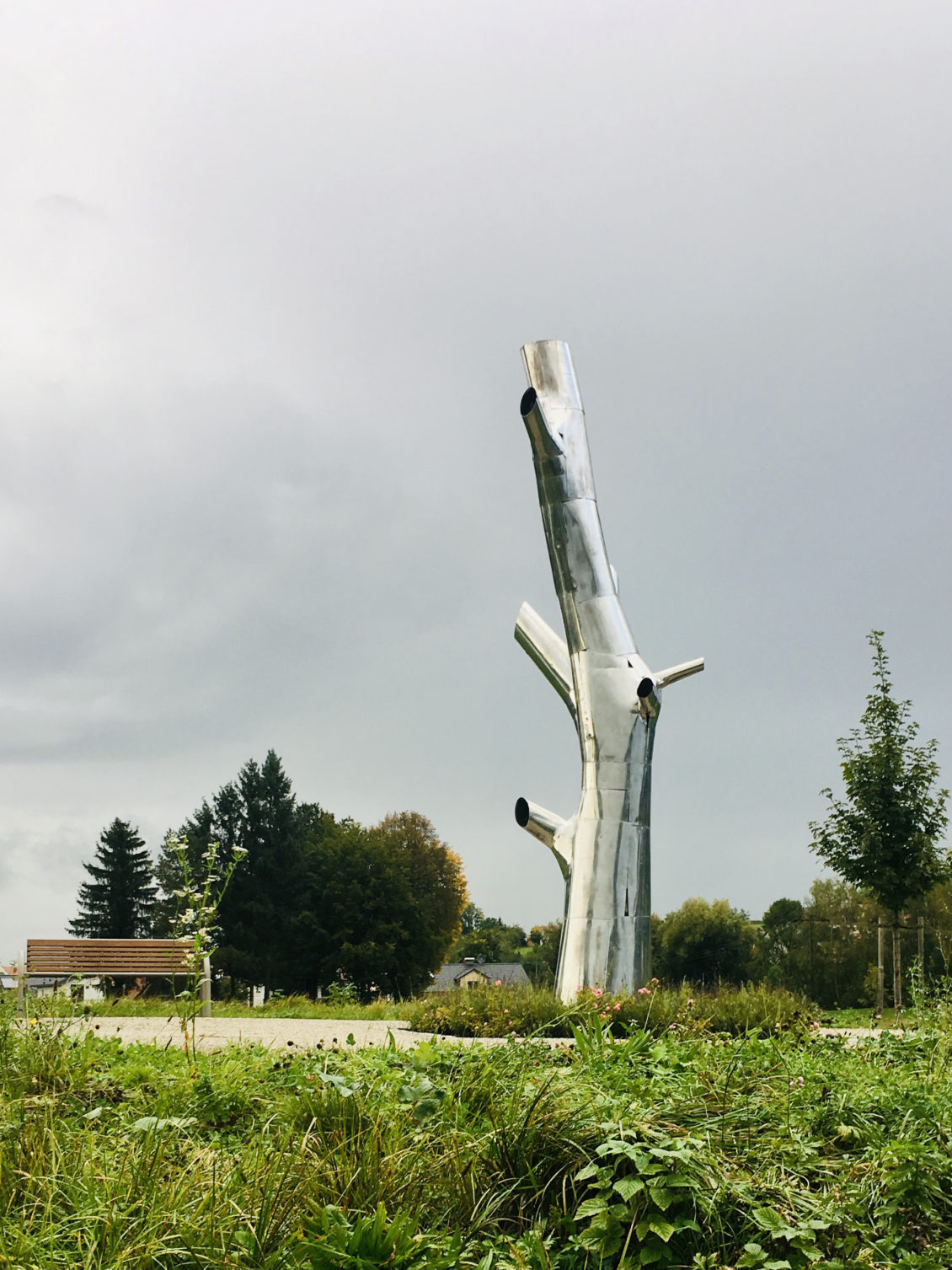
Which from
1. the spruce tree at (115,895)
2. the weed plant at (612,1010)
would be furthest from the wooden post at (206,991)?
the spruce tree at (115,895)

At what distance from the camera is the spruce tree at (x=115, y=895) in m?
44.8

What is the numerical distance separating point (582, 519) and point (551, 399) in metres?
1.51

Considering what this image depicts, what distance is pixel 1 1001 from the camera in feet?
22.2

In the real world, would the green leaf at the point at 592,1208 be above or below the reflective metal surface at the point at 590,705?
below

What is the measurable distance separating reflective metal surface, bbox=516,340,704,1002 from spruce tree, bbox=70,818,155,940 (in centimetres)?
3640

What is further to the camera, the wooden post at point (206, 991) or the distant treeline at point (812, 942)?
the distant treeline at point (812, 942)

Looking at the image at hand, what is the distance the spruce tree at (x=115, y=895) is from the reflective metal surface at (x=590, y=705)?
3640cm

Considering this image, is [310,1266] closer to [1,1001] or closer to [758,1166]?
[758,1166]

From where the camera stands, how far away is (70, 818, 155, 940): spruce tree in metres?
44.8

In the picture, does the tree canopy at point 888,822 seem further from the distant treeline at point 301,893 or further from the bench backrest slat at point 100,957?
the distant treeline at point 301,893

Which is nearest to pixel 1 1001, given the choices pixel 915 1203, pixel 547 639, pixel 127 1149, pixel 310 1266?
pixel 127 1149

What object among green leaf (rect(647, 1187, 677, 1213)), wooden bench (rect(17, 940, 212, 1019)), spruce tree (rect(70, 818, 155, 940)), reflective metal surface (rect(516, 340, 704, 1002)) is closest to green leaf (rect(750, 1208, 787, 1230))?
green leaf (rect(647, 1187, 677, 1213))

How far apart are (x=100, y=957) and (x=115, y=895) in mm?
32104

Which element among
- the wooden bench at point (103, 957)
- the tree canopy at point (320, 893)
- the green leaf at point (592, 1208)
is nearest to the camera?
the green leaf at point (592, 1208)
